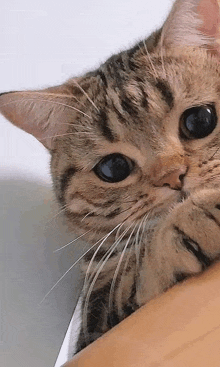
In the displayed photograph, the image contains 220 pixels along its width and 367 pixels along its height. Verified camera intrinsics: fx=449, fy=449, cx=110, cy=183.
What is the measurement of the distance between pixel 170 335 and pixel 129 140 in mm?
511

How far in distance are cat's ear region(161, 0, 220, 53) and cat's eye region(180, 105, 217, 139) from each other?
17 cm

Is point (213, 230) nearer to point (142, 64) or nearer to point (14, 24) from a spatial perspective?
point (142, 64)

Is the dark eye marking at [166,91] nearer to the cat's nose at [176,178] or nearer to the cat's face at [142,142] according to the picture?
the cat's face at [142,142]

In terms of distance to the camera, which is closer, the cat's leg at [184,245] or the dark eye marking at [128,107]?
the cat's leg at [184,245]

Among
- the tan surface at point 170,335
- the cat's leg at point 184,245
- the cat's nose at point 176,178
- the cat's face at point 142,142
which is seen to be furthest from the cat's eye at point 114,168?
the tan surface at point 170,335

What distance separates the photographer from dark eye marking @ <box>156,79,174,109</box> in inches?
36.8

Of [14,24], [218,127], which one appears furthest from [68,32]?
[218,127]

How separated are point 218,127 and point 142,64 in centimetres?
24

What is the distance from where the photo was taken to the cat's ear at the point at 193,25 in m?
0.95

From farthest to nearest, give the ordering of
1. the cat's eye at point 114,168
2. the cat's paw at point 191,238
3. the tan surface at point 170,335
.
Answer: the cat's eye at point 114,168 → the cat's paw at point 191,238 → the tan surface at point 170,335

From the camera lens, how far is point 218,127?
918 millimetres

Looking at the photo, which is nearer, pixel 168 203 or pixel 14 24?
pixel 168 203

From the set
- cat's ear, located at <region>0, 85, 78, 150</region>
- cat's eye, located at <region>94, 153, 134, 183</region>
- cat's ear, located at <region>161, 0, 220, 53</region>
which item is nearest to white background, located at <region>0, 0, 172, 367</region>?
cat's ear, located at <region>0, 85, 78, 150</region>

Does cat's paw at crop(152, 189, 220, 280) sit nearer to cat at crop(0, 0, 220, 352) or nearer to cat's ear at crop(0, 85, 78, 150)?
cat at crop(0, 0, 220, 352)
